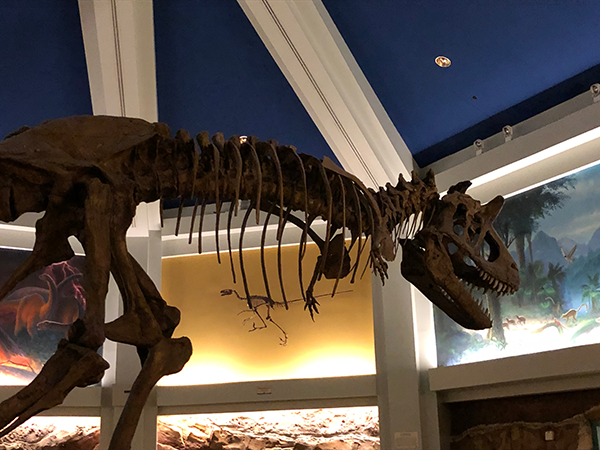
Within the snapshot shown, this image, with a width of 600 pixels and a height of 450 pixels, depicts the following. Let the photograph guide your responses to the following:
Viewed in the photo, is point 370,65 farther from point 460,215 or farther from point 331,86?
point 460,215

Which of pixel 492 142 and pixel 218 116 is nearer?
pixel 492 142

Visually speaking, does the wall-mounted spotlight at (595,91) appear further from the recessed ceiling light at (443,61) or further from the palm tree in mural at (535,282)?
the palm tree in mural at (535,282)

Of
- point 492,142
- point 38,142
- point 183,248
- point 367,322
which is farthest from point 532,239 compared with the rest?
point 38,142

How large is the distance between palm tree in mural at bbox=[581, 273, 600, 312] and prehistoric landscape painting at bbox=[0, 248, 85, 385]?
607 cm

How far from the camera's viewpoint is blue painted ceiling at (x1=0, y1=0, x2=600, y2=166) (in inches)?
256

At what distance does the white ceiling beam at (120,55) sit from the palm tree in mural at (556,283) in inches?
194

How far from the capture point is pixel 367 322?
27.0ft

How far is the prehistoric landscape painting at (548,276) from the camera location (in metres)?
6.35

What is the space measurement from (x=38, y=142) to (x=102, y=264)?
811 millimetres

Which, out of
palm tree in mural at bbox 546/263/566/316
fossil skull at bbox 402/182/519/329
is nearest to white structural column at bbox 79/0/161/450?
fossil skull at bbox 402/182/519/329

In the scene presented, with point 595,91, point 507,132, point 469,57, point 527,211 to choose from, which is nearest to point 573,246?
point 527,211

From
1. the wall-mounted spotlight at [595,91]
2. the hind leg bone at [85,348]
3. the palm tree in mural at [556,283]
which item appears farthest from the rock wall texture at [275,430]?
the hind leg bone at [85,348]

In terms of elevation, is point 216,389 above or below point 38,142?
below

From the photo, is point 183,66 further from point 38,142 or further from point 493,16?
point 38,142
